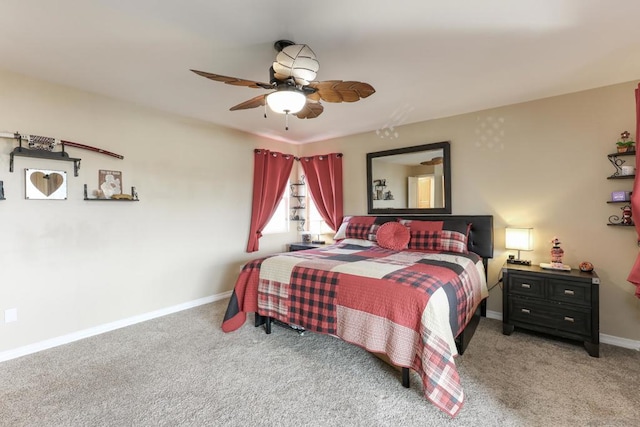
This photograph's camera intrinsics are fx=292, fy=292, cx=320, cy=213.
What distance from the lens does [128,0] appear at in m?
1.59

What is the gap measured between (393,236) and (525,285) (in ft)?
4.30

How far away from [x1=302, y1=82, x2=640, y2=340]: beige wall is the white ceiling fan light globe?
2.42 meters

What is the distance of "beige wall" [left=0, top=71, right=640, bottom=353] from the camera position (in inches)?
100

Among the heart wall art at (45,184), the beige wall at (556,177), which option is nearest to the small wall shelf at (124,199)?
the heart wall art at (45,184)

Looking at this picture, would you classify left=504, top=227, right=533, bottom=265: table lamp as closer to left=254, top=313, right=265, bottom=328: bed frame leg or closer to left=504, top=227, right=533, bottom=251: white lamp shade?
left=504, top=227, right=533, bottom=251: white lamp shade

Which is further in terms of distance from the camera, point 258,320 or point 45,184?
point 258,320

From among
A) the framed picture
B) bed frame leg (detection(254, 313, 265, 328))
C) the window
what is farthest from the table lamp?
the framed picture

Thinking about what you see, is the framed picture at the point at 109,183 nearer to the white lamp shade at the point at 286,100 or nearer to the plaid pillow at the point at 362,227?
the white lamp shade at the point at 286,100

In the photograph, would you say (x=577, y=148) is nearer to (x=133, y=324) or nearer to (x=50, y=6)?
(x=50, y=6)

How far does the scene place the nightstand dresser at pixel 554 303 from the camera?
240cm

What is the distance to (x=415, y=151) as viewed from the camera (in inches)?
150

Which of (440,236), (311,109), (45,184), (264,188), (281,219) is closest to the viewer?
(311,109)

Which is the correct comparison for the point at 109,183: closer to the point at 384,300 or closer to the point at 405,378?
the point at 384,300

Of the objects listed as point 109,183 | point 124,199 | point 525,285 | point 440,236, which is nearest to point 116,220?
point 124,199
